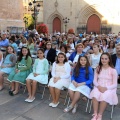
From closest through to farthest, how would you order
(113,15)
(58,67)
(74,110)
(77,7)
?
(74,110), (58,67), (113,15), (77,7)

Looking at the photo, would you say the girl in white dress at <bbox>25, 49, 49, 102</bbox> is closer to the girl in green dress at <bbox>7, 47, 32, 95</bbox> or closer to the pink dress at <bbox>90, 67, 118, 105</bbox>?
the girl in green dress at <bbox>7, 47, 32, 95</bbox>

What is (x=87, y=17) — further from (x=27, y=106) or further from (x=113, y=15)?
(x=27, y=106)

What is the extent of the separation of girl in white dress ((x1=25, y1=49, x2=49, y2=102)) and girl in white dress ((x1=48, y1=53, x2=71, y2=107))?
328 millimetres

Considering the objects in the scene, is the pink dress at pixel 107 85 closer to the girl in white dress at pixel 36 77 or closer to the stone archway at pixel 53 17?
the girl in white dress at pixel 36 77

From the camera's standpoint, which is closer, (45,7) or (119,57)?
(119,57)

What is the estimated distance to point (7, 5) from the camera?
15359mm

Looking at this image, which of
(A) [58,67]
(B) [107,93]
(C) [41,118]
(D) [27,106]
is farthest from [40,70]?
(B) [107,93]

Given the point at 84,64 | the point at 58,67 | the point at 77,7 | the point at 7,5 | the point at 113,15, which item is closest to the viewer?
the point at 84,64

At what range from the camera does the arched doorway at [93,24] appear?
26.4 meters

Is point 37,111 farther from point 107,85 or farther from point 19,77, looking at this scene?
point 107,85

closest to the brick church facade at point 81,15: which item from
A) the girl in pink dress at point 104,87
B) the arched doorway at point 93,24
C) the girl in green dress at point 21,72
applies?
the arched doorway at point 93,24

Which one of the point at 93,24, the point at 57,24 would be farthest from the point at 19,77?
the point at 57,24

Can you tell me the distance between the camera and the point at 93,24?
26672 millimetres

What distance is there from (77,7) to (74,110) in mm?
24442
